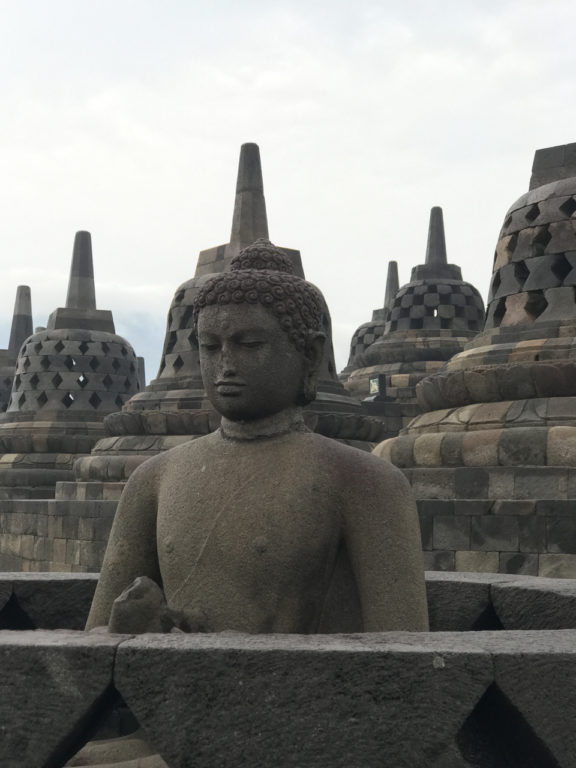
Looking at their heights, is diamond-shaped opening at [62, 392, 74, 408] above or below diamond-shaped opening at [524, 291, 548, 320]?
below

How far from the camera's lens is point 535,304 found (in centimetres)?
920

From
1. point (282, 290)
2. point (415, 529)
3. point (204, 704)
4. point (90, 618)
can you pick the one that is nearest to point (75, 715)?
point (204, 704)

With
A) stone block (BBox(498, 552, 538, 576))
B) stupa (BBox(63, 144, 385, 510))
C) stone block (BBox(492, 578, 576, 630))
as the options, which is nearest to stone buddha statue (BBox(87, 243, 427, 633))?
stone block (BBox(492, 578, 576, 630))

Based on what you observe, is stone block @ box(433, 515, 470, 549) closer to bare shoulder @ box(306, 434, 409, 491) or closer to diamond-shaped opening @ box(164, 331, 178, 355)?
bare shoulder @ box(306, 434, 409, 491)

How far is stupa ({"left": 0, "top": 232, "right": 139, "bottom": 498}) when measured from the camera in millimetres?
16781

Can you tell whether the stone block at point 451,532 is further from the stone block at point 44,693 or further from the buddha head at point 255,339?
the stone block at point 44,693

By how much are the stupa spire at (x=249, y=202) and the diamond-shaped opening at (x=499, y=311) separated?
13.7ft

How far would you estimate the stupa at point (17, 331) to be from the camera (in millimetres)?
23422

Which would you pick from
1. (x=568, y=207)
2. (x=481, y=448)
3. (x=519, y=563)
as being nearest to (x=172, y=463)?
(x=519, y=563)

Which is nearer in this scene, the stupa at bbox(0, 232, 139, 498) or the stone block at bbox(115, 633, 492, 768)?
the stone block at bbox(115, 633, 492, 768)

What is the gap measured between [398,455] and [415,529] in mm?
5366

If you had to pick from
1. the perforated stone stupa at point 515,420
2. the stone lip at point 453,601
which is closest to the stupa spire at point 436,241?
the perforated stone stupa at point 515,420

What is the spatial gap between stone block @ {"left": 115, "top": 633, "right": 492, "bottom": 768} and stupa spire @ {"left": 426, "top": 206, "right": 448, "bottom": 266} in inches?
808

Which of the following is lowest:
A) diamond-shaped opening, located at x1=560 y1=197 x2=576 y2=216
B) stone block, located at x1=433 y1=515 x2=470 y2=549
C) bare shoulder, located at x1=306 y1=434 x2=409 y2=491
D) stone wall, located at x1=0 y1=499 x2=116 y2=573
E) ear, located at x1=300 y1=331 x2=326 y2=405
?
stone wall, located at x1=0 y1=499 x2=116 y2=573
